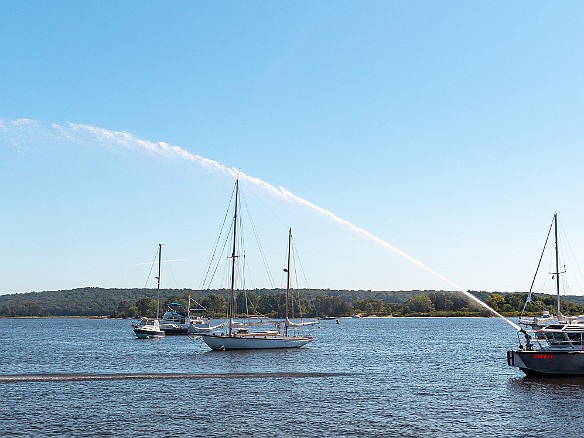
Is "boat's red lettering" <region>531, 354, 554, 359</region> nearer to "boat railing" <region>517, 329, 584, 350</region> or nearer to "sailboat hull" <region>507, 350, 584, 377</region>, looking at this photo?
"sailboat hull" <region>507, 350, 584, 377</region>

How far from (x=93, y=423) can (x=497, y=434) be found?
94.9 feet

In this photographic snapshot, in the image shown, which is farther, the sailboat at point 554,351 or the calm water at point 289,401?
the sailboat at point 554,351

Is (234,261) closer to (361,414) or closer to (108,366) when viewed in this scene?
(108,366)

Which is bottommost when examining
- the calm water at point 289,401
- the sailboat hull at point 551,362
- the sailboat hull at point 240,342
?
the calm water at point 289,401

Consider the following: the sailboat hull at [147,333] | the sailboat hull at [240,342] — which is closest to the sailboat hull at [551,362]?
the sailboat hull at [240,342]

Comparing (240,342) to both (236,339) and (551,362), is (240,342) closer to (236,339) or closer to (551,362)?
(236,339)

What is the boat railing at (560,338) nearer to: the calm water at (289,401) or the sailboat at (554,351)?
the sailboat at (554,351)

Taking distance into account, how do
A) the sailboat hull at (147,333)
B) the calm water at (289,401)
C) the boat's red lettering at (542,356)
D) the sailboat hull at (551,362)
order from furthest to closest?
the sailboat hull at (147,333) → the boat's red lettering at (542,356) → the sailboat hull at (551,362) → the calm water at (289,401)

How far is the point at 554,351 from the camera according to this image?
251 feet

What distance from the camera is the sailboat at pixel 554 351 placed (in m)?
75.6

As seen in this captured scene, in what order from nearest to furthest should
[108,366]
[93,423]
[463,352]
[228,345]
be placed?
[93,423], [108,366], [228,345], [463,352]

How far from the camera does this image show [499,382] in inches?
3046

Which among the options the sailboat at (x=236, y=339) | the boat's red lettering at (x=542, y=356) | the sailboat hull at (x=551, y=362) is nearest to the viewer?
the sailboat hull at (x=551, y=362)

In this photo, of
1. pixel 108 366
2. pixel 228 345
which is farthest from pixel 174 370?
pixel 228 345
